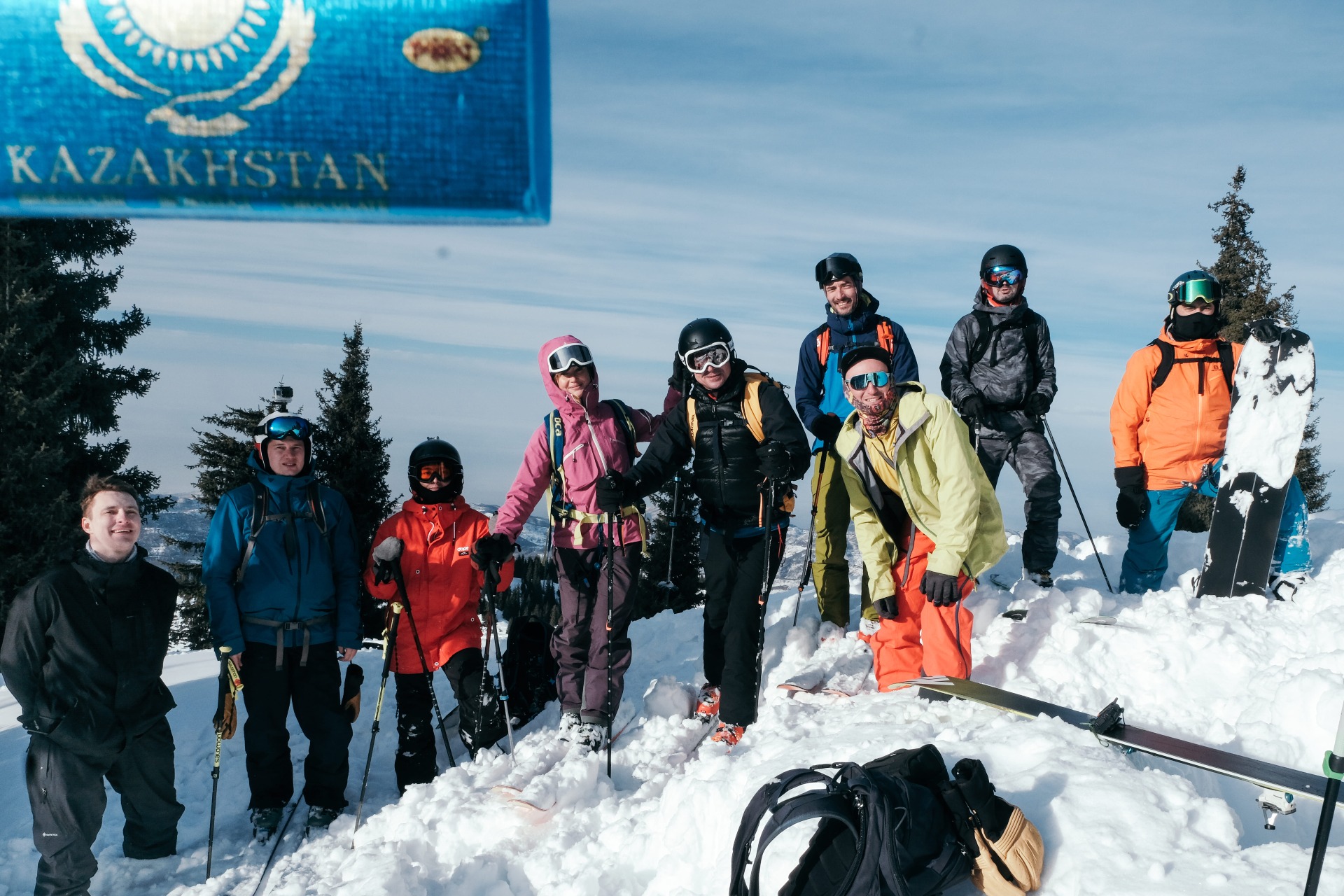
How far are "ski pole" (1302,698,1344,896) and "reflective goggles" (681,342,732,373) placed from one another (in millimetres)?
3564

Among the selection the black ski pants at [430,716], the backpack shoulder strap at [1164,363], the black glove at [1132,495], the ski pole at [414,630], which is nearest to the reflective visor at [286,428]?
the ski pole at [414,630]

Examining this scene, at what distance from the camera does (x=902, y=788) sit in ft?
10.8

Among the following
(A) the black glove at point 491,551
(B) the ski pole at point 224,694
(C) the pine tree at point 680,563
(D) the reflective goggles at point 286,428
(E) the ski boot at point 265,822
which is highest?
(D) the reflective goggles at point 286,428

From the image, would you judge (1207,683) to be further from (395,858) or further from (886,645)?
(395,858)

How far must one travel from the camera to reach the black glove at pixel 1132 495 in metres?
7.23

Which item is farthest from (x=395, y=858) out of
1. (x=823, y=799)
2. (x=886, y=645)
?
(x=886, y=645)

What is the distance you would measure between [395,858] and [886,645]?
3255mm

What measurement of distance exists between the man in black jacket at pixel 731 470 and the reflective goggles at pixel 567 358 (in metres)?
0.63

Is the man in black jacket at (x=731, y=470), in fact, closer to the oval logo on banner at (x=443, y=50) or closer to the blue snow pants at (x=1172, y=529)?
the blue snow pants at (x=1172, y=529)

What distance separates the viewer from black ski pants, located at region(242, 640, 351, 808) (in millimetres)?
5340

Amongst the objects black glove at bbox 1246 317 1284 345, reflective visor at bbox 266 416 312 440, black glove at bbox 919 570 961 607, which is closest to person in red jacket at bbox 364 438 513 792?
reflective visor at bbox 266 416 312 440

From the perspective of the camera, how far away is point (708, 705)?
20.2ft

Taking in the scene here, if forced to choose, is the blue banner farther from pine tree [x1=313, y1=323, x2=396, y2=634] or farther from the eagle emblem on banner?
pine tree [x1=313, y1=323, x2=396, y2=634]

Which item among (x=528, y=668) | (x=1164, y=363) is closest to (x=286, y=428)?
(x=528, y=668)
